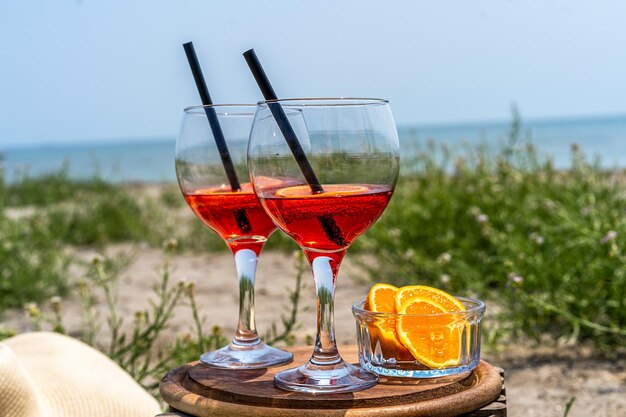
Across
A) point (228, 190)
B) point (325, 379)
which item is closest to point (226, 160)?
point (228, 190)

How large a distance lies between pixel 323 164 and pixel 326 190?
5 cm

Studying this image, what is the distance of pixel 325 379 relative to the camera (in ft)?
5.15

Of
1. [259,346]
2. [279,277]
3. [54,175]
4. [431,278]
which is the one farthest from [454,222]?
[54,175]

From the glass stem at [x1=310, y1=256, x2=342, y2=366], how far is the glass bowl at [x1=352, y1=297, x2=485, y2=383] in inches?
3.9

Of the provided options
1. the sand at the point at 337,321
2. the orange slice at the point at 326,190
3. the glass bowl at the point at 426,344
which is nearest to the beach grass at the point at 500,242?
the sand at the point at 337,321

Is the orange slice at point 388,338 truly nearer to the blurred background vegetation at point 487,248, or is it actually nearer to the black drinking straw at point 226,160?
the black drinking straw at point 226,160

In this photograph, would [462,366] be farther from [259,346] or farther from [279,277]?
[279,277]

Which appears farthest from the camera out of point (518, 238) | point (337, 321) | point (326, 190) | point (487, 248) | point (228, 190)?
point (487, 248)

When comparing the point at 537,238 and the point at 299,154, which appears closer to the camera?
the point at 299,154

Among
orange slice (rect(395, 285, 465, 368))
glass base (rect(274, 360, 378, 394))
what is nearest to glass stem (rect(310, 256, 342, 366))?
glass base (rect(274, 360, 378, 394))

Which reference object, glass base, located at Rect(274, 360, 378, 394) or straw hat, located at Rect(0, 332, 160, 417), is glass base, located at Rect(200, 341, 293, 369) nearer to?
glass base, located at Rect(274, 360, 378, 394)

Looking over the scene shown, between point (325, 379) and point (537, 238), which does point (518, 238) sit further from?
point (325, 379)

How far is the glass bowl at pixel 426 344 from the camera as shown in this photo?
1.62 metres

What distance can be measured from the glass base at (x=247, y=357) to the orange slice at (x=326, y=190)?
467 mm
